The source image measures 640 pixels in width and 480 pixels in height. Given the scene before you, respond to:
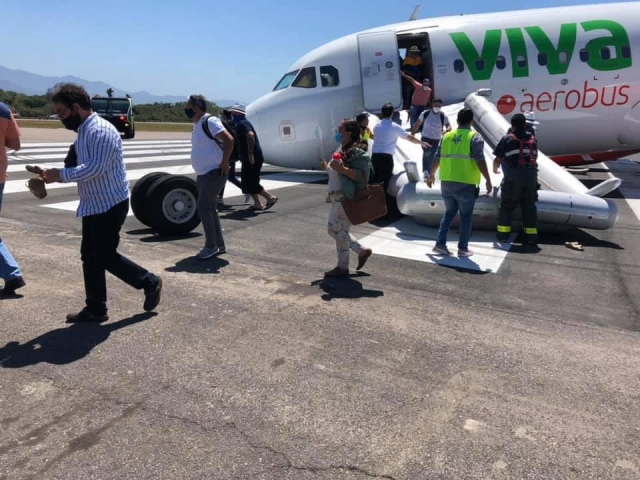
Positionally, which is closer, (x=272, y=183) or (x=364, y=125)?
(x=364, y=125)

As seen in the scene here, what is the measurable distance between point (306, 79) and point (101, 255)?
10.3 meters

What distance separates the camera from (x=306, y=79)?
1356 centimetres

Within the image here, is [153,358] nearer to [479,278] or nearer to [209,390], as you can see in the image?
[209,390]

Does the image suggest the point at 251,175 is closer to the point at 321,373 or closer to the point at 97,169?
the point at 97,169

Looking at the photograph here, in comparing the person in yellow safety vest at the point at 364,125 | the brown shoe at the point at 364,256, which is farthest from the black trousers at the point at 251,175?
the brown shoe at the point at 364,256

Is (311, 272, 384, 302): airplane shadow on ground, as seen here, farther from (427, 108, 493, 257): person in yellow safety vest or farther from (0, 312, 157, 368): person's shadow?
(0, 312, 157, 368): person's shadow

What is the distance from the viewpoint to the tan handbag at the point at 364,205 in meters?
5.57

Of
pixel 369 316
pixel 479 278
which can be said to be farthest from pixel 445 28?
pixel 369 316

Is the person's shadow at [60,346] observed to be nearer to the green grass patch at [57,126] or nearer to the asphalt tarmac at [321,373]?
the asphalt tarmac at [321,373]

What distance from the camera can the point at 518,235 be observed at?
807 centimetres

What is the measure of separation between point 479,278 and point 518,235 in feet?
8.24

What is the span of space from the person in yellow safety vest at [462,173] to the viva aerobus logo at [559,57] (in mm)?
7356

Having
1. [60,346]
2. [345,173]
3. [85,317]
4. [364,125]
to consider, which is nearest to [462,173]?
[345,173]

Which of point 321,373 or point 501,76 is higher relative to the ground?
point 501,76
